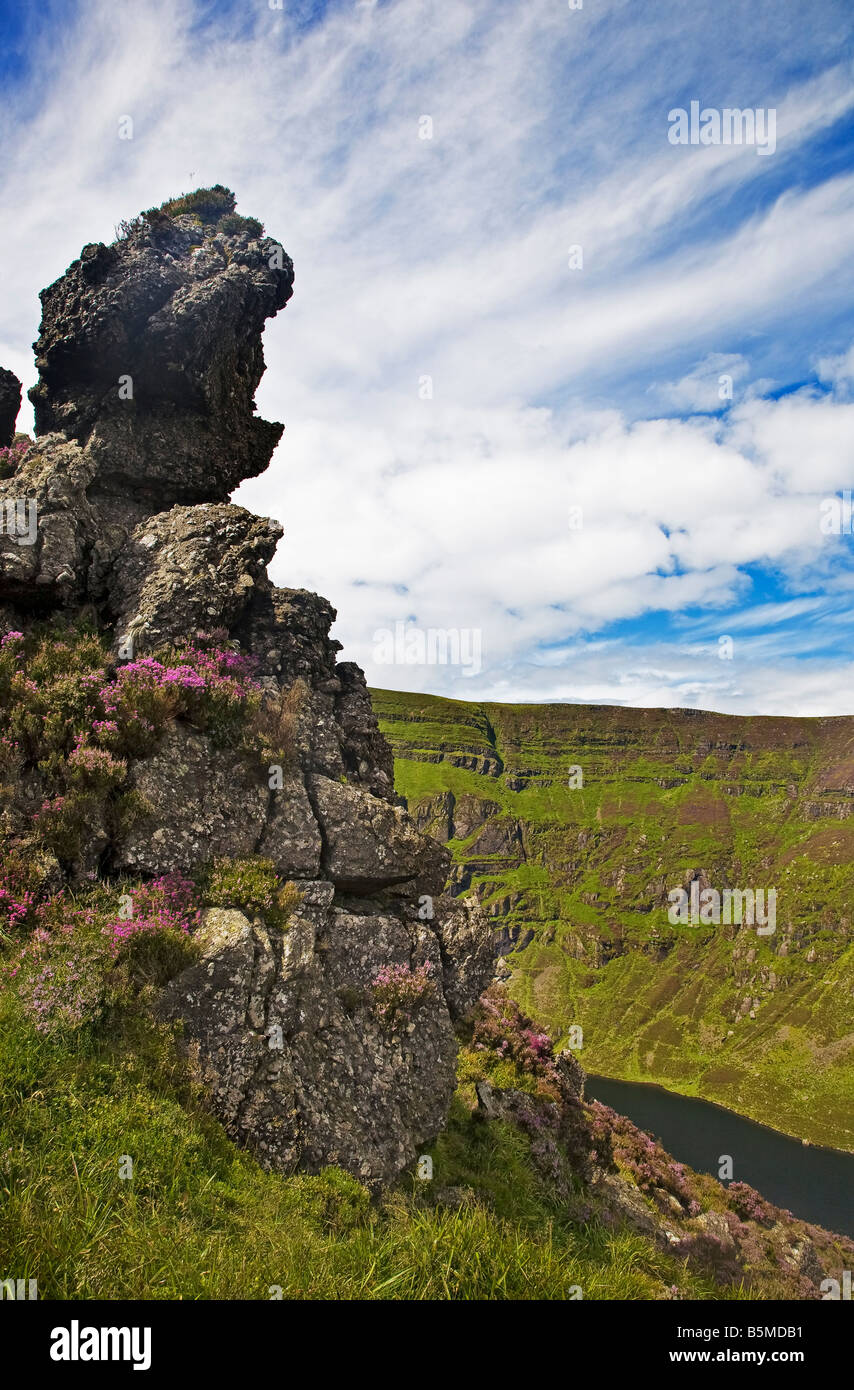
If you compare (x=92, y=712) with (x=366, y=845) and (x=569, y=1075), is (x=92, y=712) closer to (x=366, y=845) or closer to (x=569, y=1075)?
(x=366, y=845)

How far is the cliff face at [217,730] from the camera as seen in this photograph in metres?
9.48

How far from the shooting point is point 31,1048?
7.11 meters

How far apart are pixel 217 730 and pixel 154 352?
9.94 metres

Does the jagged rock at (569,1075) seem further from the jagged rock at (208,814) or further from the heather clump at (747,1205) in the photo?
the heather clump at (747,1205)

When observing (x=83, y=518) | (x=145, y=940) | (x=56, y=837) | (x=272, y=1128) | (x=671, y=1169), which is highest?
(x=83, y=518)

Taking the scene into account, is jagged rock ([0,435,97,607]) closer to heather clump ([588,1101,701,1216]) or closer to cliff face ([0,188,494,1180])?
cliff face ([0,188,494,1180])

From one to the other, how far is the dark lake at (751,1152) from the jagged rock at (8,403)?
12158 cm

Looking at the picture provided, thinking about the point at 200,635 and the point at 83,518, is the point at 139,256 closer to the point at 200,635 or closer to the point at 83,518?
the point at 83,518

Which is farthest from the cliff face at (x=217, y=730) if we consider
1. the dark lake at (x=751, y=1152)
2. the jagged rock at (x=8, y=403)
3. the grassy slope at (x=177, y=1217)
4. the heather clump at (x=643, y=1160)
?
the dark lake at (x=751, y=1152)

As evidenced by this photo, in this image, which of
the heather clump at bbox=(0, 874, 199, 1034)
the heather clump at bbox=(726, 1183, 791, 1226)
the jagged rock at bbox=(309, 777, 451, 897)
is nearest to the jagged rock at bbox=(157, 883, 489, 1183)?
the heather clump at bbox=(0, 874, 199, 1034)

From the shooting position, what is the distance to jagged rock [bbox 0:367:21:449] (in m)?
17.2

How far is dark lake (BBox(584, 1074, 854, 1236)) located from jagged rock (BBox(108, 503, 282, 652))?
120m

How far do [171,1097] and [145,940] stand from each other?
6.46 feet
